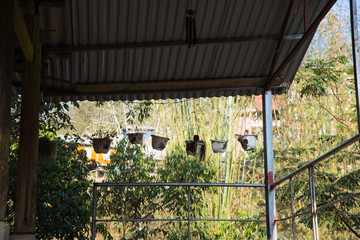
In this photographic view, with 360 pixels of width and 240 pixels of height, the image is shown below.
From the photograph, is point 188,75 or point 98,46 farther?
point 188,75

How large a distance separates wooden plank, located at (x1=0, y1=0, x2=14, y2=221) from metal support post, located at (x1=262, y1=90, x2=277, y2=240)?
3333mm

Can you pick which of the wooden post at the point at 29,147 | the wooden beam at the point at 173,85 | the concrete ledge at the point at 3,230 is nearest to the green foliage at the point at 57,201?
the wooden beam at the point at 173,85

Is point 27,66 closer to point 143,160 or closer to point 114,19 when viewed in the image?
point 114,19

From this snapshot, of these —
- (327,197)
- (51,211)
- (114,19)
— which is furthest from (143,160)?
(114,19)

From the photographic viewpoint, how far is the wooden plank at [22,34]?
137 inches

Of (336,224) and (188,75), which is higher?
(188,75)

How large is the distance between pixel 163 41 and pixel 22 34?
1.76 metres

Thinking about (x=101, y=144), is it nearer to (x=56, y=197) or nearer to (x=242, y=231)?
(x=56, y=197)

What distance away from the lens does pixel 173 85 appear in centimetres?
560

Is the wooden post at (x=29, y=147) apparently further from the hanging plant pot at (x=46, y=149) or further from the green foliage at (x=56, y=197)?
the green foliage at (x=56, y=197)

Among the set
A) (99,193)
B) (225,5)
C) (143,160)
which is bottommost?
(99,193)

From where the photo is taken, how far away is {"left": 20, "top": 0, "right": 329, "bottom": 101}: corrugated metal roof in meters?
4.76

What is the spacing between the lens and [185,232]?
8609 millimetres

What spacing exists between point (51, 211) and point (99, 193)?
251cm
